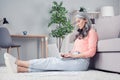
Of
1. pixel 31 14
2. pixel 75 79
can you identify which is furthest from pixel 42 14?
pixel 75 79

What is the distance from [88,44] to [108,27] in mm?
323

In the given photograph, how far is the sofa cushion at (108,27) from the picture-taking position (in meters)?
2.64

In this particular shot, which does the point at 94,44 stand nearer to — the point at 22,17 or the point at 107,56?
the point at 107,56

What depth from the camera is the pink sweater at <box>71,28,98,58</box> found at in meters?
2.54

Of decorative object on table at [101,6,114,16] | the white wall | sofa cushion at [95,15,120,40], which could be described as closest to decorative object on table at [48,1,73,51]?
the white wall

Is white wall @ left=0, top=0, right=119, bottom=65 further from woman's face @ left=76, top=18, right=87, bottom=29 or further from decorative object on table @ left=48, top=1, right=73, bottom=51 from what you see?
woman's face @ left=76, top=18, right=87, bottom=29

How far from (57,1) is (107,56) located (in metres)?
3.82

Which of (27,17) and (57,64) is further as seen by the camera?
(27,17)

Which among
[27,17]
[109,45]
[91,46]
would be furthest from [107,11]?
[109,45]

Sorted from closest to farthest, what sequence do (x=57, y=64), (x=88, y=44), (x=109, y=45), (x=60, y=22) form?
(x=109, y=45) < (x=57, y=64) < (x=88, y=44) < (x=60, y=22)

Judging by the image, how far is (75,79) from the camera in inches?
78.4

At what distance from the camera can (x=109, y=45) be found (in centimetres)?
238

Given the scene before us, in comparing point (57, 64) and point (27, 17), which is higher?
point (27, 17)

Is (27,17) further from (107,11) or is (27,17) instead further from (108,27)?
(108,27)
